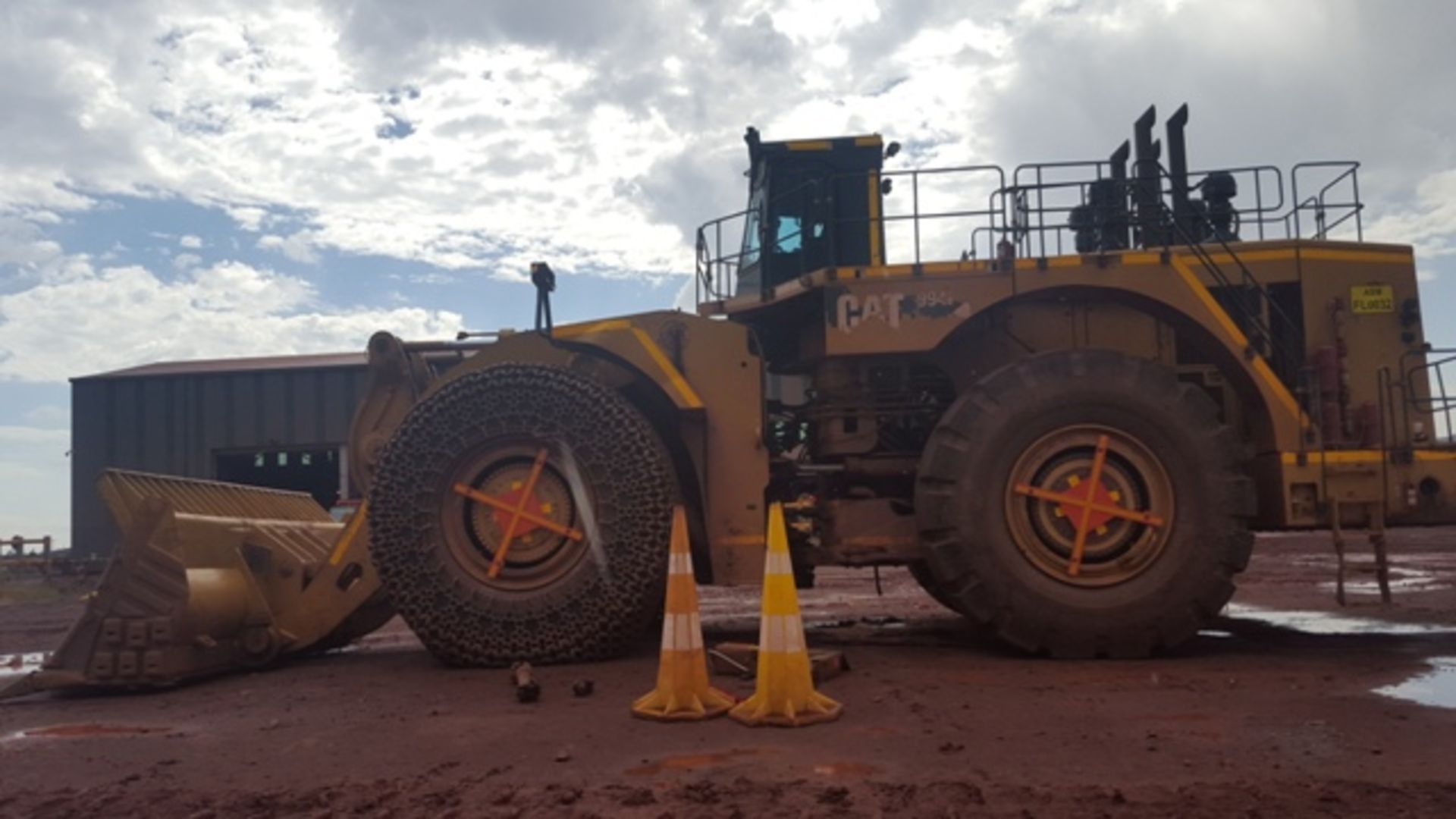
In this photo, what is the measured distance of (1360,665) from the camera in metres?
6.61

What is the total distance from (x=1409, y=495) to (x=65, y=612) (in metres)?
16.4

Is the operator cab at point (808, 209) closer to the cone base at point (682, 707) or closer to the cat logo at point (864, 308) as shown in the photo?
the cat logo at point (864, 308)

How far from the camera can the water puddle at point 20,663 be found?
8.64m

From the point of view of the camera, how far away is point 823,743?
4816mm

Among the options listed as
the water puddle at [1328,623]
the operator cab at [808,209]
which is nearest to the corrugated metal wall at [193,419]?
the operator cab at [808,209]

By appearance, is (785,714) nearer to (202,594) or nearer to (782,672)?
(782,672)

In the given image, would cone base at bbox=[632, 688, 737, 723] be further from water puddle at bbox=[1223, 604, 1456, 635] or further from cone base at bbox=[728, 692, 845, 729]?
water puddle at bbox=[1223, 604, 1456, 635]

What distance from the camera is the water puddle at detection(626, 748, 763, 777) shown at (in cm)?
446

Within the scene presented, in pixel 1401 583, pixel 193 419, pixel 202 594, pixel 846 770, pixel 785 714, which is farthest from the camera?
pixel 193 419

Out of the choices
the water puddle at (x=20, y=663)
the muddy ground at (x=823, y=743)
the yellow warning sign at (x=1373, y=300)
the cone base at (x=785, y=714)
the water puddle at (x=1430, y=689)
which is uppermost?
the yellow warning sign at (x=1373, y=300)

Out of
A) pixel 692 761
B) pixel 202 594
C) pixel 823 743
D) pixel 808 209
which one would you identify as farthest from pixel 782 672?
pixel 808 209

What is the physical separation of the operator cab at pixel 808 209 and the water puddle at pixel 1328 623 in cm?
454

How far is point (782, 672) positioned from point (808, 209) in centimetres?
494

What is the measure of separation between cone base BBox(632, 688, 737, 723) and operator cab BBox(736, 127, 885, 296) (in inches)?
171
